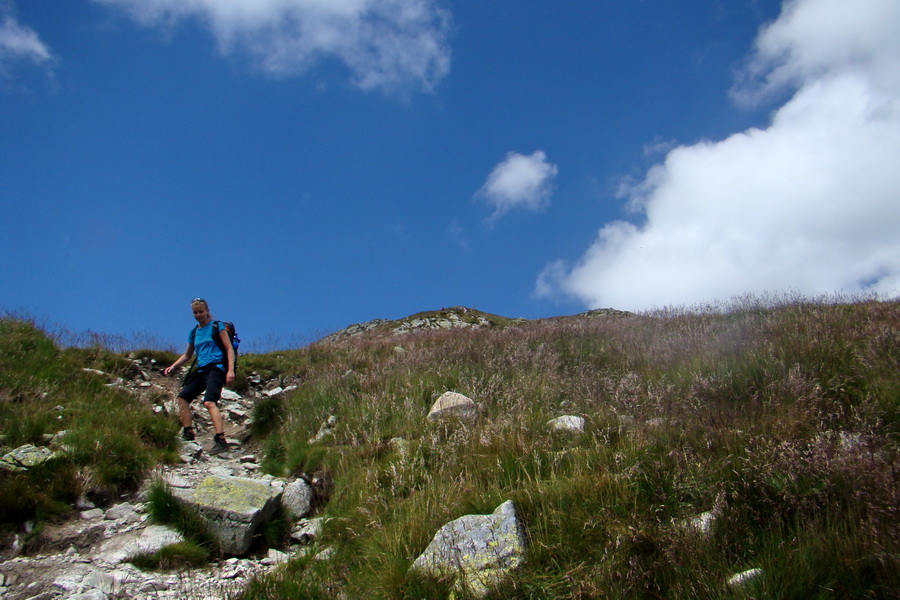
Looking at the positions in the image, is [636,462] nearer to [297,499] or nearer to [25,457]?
[297,499]

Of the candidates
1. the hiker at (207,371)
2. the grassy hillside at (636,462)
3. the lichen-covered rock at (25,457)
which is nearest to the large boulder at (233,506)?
the grassy hillside at (636,462)

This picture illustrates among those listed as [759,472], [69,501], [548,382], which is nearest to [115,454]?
[69,501]

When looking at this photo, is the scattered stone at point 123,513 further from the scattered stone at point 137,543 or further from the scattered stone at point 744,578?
the scattered stone at point 744,578

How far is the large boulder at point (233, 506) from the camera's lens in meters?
4.70

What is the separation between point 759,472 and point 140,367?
486 inches

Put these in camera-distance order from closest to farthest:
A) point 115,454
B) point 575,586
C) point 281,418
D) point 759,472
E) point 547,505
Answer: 1. point 575,586
2. point 759,472
3. point 547,505
4. point 115,454
5. point 281,418

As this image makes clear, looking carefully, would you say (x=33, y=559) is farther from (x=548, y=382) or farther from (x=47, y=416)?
(x=548, y=382)

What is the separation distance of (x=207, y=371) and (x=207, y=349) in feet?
1.26

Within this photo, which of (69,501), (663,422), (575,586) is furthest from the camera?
(69,501)

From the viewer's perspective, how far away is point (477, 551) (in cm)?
323

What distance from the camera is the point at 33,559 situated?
14.6ft

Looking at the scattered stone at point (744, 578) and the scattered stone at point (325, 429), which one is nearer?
the scattered stone at point (744, 578)

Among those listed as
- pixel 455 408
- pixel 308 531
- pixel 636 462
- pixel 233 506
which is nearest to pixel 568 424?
pixel 636 462

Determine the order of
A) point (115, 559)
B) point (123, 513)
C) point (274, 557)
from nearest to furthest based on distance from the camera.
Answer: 1. point (115, 559)
2. point (274, 557)
3. point (123, 513)
